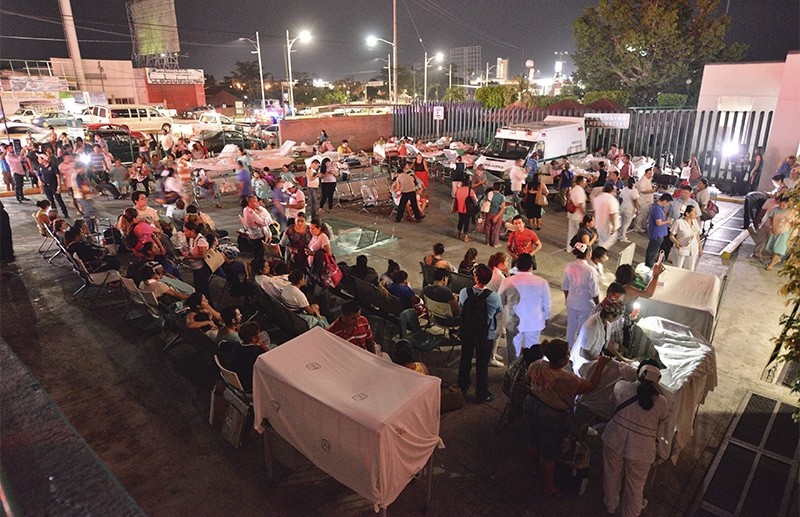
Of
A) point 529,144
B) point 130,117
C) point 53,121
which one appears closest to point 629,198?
point 529,144

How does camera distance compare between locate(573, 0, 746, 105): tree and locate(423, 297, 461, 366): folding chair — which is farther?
locate(573, 0, 746, 105): tree

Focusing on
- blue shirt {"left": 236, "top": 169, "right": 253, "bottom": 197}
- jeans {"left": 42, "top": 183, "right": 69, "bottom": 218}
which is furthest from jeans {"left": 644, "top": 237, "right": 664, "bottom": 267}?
jeans {"left": 42, "top": 183, "right": 69, "bottom": 218}

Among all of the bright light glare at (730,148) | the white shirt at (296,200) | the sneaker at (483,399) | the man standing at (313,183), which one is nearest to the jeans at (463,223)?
the white shirt at (296,200)

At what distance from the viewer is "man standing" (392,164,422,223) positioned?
12.5m

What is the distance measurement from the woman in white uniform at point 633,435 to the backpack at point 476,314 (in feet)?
4.90

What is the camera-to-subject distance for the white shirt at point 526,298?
5.54 metres

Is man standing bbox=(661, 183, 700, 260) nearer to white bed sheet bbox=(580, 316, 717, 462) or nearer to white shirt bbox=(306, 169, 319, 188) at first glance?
white bed sheet bbox=(580, 316, 717, 462)

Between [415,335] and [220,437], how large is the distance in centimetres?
250

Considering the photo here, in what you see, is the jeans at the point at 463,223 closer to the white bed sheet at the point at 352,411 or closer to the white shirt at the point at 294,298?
the white shirt at the point at 294,298

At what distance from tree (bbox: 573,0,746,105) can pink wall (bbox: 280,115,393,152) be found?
1653cm

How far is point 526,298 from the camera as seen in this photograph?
5582 millimetres

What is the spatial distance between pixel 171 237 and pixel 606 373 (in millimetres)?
8540

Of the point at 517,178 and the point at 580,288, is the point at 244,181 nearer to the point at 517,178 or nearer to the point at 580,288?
the point at 517,178

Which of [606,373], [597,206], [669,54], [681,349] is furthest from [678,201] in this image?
[669,54]
